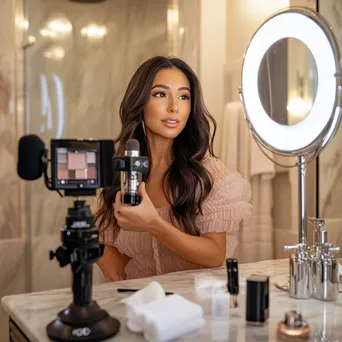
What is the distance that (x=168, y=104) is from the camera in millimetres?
1122

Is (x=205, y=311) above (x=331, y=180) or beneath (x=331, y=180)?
beneath

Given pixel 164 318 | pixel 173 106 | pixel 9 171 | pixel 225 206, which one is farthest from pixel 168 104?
pixel 9 171

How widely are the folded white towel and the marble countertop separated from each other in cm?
1

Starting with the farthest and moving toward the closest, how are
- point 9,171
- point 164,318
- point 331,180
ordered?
point 9,171, point 331,180, point 164,318

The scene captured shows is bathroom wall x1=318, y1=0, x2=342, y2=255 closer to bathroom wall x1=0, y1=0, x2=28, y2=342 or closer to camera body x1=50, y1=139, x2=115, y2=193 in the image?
camera body x1=50, y1=139, x2=115, y2=193

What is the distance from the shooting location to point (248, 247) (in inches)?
73.4

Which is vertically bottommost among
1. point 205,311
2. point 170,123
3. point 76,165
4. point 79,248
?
point 205,311

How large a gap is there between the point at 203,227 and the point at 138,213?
0.84ft

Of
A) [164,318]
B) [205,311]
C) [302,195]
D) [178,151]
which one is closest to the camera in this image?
[164,318]

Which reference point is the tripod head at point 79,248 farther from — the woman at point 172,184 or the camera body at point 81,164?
the woman at point 172,184

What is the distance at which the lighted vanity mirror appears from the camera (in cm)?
87

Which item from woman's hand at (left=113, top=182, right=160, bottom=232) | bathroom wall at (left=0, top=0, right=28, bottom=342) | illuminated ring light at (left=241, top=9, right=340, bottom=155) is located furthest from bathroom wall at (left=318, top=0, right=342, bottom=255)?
bathroom wall at (left=0, top=0, right=28, bottom=342)

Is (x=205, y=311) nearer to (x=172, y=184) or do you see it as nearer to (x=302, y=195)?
(x=302, y=195)

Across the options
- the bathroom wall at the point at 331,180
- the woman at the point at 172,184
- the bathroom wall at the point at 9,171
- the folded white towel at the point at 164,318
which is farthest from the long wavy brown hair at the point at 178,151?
the bathroom wall at the point at 9,171
